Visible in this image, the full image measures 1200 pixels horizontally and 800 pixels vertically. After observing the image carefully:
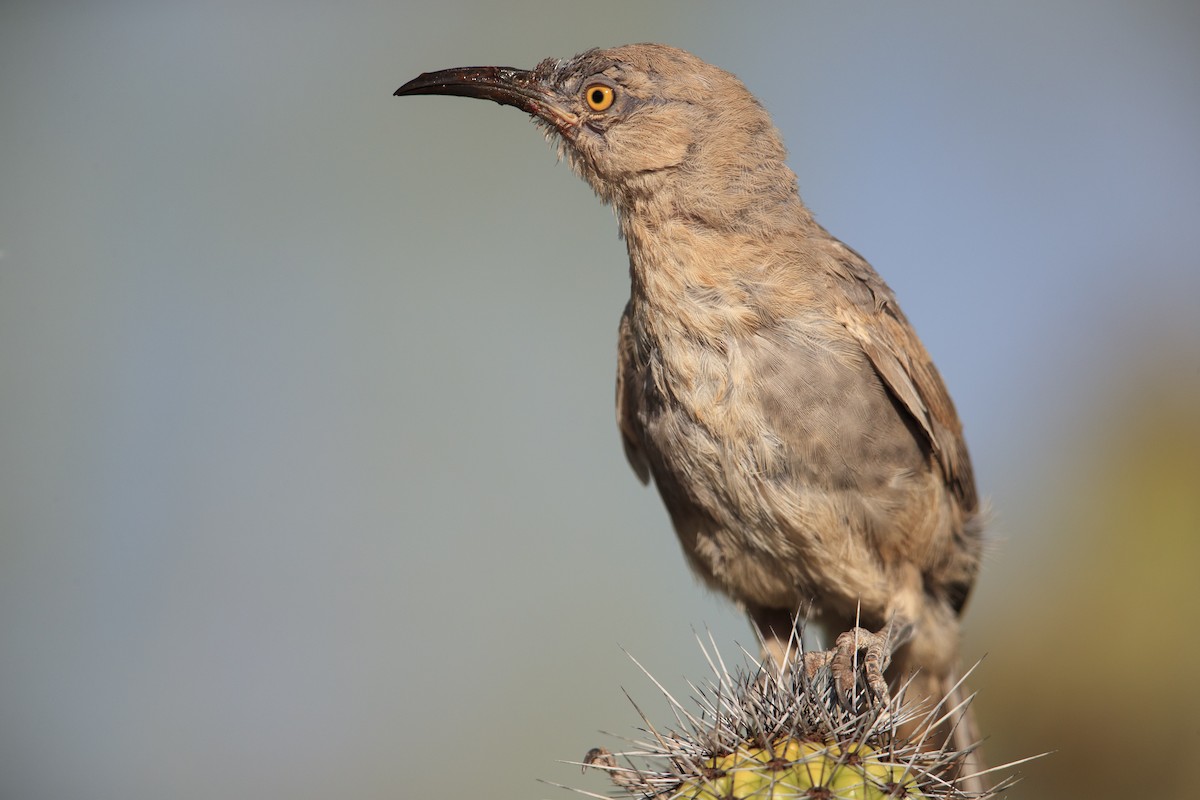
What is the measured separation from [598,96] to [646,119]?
24 centimetres

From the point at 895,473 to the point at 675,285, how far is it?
3.92 feet

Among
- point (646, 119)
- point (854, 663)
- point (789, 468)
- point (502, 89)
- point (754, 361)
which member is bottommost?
point (854, 663)

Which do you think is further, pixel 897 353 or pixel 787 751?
pixel 897 353

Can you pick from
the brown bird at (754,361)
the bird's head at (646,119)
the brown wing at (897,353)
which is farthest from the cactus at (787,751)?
the bird's head at (646,119)

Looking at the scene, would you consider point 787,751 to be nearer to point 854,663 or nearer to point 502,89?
point 854,663

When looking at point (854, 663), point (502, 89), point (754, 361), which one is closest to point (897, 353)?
point (754, 361)

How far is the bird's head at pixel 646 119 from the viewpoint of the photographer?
4062 millimetres

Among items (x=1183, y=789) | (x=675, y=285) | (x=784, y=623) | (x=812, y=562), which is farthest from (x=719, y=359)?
(x=1183, y=789)

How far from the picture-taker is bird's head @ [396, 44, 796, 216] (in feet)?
13.3

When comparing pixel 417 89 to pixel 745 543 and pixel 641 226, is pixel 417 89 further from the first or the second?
pixel 745 543

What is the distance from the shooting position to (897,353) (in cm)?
421

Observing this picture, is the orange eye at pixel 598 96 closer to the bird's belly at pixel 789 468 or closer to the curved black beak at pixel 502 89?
the curved black beak at pixel 502 89

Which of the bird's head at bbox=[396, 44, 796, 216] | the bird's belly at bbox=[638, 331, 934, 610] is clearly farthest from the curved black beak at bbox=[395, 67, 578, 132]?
the bird's belly at bbox=[638, 331, 934, 610]

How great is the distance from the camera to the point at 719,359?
3.85 m
